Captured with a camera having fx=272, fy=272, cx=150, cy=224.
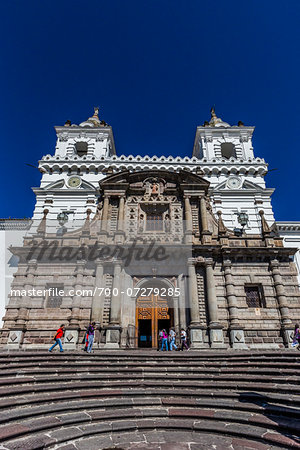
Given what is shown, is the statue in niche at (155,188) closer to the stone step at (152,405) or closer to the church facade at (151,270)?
the church facade at (151,270)

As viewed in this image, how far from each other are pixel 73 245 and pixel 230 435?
48.5ft

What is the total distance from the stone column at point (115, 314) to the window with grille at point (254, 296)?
333 inches

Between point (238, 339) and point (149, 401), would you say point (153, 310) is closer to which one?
point (238, 339)

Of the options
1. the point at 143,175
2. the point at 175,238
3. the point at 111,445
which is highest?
the point at 143,175

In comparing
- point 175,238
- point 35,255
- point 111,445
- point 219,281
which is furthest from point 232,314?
point 35,255

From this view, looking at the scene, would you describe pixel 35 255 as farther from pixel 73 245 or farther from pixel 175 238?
pixel 175 238

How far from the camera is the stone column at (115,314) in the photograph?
51.7ft

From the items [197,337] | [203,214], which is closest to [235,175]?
[203,214]

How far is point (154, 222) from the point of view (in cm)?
2153

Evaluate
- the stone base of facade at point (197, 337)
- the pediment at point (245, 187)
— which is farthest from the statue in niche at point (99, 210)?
the stone base of facade at point (197, 337)

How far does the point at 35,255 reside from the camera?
18.6 meters

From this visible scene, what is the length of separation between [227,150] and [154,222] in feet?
49.2

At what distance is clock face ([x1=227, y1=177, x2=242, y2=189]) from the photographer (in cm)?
2520

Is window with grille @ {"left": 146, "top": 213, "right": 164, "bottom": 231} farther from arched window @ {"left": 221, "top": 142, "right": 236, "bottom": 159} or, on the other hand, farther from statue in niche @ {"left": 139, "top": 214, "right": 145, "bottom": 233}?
arched window @ {"left": 221, "top": 142, "right": 236, "bottom": 159}
